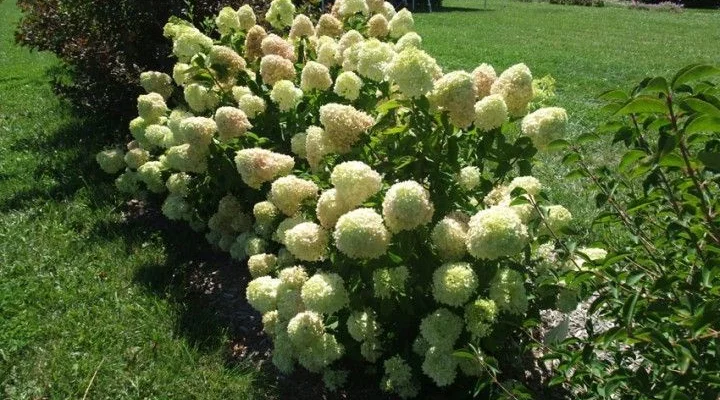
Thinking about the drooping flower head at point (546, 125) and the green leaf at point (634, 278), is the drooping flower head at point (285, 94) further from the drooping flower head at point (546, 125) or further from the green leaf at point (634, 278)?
the green leaf at point (634, 278)

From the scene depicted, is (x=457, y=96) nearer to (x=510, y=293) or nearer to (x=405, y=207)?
(x=405, y=207)

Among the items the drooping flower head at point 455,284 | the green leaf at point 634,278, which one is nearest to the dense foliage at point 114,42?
the drooping flower head at point 455,284

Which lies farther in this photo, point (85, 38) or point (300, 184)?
point (85, 38)

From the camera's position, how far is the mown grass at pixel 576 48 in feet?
22.9

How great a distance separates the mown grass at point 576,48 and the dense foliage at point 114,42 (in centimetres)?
299

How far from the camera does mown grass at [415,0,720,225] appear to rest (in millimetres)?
6992

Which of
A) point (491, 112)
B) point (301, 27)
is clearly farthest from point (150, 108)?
point (491, 112)

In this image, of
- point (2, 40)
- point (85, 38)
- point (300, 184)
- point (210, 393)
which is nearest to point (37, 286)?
point (210, 393)

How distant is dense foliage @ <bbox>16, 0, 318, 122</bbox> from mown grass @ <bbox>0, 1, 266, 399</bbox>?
61 cm

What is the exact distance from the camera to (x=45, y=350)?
10.8 ft

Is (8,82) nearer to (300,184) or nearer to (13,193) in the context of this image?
(13,193)

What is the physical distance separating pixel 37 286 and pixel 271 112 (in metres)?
1.72

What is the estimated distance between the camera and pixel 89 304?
3.67 meters

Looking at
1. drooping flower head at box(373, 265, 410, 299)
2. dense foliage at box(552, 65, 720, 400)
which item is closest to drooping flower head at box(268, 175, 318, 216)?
drooping flower head at box(373, 265, 410, 299)
